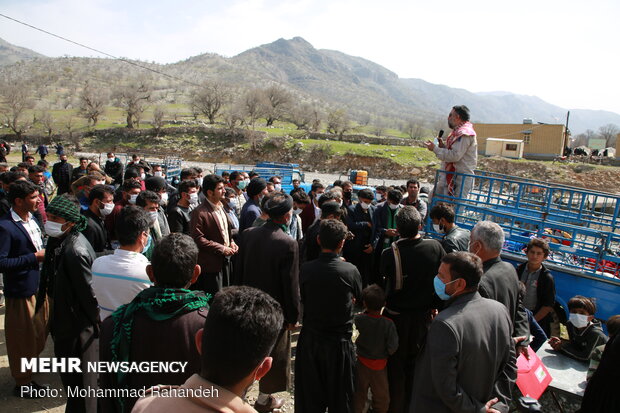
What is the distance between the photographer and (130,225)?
2787 millimetres

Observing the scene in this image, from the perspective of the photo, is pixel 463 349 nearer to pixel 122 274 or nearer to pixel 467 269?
pixel 467 269

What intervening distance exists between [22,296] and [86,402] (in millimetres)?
1478

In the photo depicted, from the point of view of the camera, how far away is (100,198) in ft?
14.2

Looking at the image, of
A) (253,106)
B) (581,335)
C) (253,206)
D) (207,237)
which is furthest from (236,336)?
(253,106)

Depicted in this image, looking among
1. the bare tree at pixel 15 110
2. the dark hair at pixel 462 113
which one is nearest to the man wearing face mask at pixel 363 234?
the dark hair at pixel 462 113

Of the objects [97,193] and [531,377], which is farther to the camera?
[97,193]

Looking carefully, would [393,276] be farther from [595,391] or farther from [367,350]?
[595,391]

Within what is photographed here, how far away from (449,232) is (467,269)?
1804mm

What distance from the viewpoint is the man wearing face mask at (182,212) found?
4.98m

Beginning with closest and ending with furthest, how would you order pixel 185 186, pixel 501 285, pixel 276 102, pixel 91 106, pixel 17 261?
pixel 501 285 < pixel 17 261 < pixel 185 186 < pixel 91 106 < pixel 276 102

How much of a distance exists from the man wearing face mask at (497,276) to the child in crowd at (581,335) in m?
0.99

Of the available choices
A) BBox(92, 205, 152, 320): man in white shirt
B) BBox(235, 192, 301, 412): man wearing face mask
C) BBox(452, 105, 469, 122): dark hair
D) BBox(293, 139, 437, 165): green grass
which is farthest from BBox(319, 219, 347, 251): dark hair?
BBox(293, 139, 437, 165): green grass

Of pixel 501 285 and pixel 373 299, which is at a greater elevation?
pixel 501 285

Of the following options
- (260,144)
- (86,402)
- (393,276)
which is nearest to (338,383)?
(393,276)
